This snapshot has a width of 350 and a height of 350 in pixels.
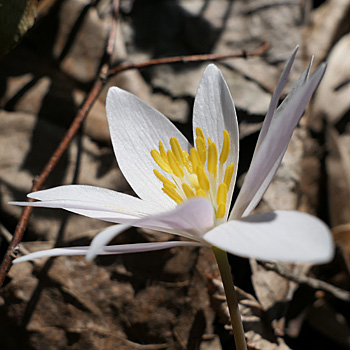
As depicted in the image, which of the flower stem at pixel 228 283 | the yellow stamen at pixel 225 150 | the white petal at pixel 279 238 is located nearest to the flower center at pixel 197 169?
the yellow stamen at pixel 225 150

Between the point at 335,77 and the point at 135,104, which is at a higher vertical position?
the point at 335,77

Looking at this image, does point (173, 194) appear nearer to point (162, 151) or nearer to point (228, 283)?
point (162, 151)

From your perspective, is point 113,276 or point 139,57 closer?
point 113,276

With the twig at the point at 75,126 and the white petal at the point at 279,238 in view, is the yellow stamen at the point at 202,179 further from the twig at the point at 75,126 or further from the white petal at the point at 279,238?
the twig at the point at 75,126

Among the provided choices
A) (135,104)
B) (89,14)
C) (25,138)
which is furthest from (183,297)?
(89,14)

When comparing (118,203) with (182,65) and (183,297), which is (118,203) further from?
(182,65)

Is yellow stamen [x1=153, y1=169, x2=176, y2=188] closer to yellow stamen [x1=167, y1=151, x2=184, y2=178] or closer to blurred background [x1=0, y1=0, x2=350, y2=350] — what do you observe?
yellow stamen [x1=167, y1=151, x2=184, y2=178]

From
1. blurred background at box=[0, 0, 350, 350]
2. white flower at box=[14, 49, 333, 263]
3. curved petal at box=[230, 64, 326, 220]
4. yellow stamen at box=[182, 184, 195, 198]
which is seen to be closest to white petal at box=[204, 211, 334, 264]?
white flower at box=[14, 49, 333, 263]

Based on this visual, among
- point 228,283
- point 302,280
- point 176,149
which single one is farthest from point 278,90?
point 302,280
